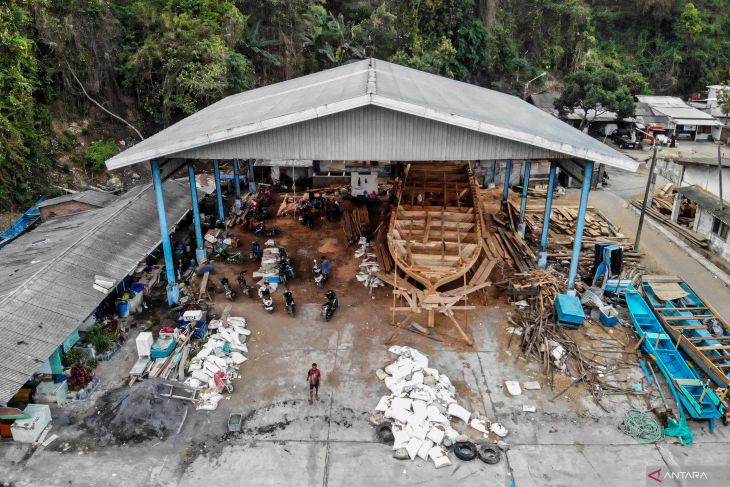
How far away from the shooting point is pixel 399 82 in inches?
765

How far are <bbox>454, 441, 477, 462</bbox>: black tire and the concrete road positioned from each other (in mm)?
11278

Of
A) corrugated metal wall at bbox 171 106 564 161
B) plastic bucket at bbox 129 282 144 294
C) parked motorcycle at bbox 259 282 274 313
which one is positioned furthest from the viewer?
plastic bucket at bbox 129 282 144 294

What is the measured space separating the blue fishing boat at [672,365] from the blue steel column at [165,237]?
14784 mm

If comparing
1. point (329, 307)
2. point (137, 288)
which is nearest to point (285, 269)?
point (329, 307)

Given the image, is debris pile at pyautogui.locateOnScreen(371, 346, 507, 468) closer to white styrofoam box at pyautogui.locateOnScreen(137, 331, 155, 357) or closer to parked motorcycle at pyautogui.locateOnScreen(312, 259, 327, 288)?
parked motorcycle at pyautogui.locateOnScreen(312, 259, 327, 288)

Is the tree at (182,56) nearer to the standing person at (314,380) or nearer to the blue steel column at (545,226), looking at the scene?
the blue steel column at (545,226)

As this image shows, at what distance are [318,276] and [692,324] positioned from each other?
12297mm

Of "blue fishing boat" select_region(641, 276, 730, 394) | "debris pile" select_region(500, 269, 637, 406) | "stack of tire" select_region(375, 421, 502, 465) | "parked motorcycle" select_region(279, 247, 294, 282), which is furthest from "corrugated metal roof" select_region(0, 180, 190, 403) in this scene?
"blue fishing boat" select_region(641, 276, 730, 394)

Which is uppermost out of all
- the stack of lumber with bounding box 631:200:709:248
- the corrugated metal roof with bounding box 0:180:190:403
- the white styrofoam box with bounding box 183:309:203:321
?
the corrugated metal roof with bounding box 0:180:190:403

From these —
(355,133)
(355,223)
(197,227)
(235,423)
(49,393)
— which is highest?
(355,133)

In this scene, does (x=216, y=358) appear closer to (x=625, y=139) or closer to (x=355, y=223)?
(x=355, y=223)

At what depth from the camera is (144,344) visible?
14.4 metres

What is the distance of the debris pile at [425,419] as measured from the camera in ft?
39.0

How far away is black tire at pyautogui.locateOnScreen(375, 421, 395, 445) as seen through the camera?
40.1 feet
